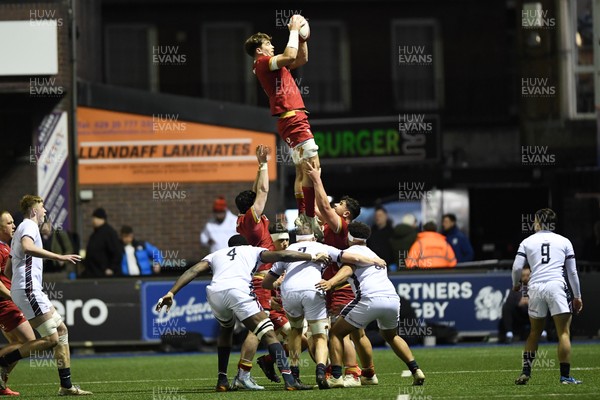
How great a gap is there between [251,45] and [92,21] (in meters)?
16.2

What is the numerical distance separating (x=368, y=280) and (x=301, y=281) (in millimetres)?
740

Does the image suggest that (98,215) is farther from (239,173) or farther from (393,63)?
(393,63)

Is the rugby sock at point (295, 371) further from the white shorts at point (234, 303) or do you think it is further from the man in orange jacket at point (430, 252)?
the man in orange jacket at point (430, 252)

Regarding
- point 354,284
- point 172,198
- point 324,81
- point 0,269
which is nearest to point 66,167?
point 172,198

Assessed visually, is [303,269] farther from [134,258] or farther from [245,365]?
[134,258]

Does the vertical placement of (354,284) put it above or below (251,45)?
below

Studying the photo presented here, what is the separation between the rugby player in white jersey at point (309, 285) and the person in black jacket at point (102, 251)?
356 inches

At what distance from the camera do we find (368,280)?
1644 centimetres

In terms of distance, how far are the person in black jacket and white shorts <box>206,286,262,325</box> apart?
905cm

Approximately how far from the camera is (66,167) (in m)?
29.4

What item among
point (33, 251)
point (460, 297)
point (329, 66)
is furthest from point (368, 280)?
point (329, 66)

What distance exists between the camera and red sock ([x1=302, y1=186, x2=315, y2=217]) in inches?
659

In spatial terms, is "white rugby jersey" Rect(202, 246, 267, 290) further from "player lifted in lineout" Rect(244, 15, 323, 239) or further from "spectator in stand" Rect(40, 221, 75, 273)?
"spectator in stand" Rect(40, 221, 75, 273)

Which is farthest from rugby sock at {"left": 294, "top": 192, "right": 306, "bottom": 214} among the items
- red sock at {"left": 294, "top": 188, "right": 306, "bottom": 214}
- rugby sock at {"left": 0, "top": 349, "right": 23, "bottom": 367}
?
rugby sock at {"left": 0, "top": 349, "right": 23, "bottom": 367}
